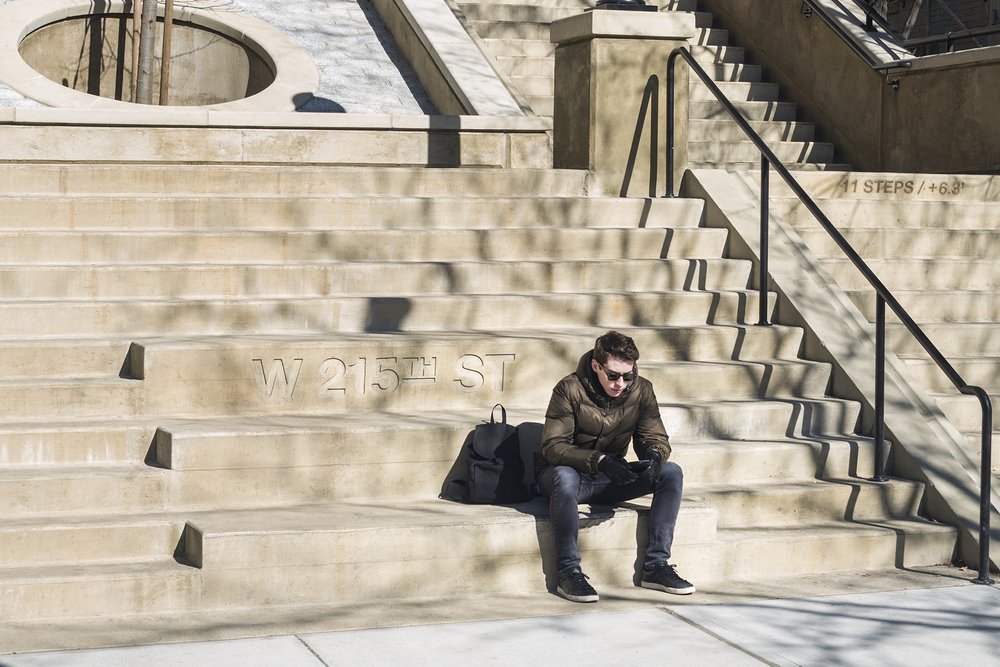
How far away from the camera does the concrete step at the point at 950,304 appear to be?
30.6 ft

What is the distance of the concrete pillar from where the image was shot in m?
9.88

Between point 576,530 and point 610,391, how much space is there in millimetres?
656

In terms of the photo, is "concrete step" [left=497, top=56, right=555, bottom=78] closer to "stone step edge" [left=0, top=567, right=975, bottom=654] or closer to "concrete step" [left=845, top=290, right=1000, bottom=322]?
"concrete step" [left=845, top=290, right=1000, bottom=322]

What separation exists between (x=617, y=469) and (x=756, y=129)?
7.56 m

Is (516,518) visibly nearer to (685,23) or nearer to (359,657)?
(359,657)

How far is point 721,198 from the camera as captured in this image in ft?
31.4

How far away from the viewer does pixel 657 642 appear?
5.79 m

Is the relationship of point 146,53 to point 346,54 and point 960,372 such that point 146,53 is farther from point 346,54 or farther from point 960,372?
point 960,372

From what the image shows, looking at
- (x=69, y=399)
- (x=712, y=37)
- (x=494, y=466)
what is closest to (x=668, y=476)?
(x=494, y=466)

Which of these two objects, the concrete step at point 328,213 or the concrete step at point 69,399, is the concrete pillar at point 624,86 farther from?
the concrete step at point 69,399

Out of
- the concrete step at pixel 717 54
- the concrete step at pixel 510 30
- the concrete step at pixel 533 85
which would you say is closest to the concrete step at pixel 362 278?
the concrete step at pixel 533 85

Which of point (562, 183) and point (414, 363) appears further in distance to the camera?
point (562, 183)

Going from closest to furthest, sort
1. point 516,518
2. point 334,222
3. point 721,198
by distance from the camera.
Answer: point 516,518 → point 334,222 → point 721,198

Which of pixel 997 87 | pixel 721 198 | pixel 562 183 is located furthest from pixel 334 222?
pixel 997 87
